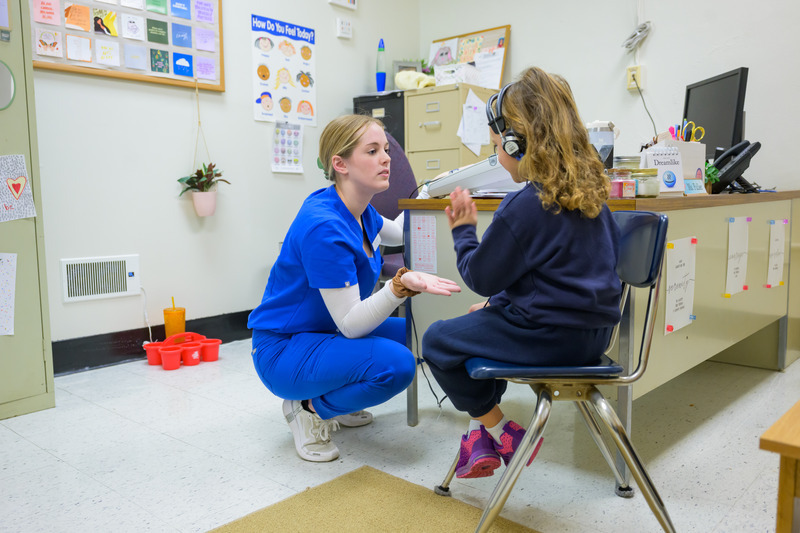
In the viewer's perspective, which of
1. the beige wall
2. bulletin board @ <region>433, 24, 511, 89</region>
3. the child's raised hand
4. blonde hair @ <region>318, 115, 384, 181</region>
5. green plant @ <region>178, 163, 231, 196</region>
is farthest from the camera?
bulletin board @ <region>433, 24, 511, 89</region>

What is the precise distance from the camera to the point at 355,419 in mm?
1989

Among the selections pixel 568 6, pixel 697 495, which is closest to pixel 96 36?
pixel 568 6

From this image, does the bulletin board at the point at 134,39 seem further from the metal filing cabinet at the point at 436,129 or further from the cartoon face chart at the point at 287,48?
the metal filing cabinet at the point at 436,129

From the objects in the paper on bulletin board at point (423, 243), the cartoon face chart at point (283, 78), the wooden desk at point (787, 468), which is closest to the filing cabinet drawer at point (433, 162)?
the cartoon face chart at point (283, 78)

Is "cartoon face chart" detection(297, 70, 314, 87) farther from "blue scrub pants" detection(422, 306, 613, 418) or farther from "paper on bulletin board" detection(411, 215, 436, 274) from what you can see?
"blue scrub pants" detection(422, 306, 613, 418)

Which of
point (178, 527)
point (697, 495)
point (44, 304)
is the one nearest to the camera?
point (178, 527)

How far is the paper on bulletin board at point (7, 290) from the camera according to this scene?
2043mm

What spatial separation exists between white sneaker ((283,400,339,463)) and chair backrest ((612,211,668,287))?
934mm

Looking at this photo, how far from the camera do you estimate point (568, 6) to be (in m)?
3.39

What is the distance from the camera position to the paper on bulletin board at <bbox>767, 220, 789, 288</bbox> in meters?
2.25

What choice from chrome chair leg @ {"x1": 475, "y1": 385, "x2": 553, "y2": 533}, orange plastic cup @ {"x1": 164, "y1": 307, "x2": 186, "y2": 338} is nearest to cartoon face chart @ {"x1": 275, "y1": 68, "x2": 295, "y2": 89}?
orange plastic cup @ {"x1": 164, "y1": 307, "x2": 186, "y2": 338}

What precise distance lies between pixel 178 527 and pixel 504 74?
311 cm

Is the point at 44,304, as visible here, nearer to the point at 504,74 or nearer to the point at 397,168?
the point at 397,168

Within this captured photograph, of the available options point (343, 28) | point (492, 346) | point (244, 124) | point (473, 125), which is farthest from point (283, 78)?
point (492, 346)
